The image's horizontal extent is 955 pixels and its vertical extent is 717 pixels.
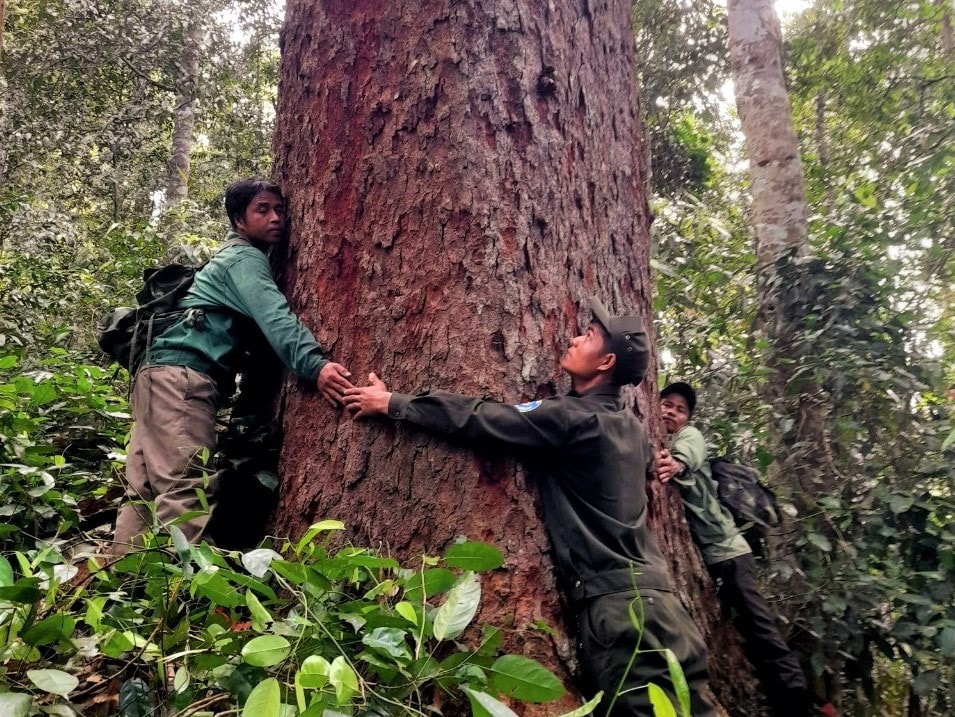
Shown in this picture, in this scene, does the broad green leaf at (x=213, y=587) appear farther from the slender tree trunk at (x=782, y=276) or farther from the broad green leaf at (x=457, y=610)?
the slender tree trunk at (x=782, y=276)

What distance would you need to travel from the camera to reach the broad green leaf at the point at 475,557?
6.07 ft

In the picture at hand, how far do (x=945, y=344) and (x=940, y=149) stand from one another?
165 cm

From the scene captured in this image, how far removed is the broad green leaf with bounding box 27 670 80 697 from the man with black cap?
240cm

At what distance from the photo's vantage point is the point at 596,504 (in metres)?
2.48

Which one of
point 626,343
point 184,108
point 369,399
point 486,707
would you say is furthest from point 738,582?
point 184,108

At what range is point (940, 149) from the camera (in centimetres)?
556

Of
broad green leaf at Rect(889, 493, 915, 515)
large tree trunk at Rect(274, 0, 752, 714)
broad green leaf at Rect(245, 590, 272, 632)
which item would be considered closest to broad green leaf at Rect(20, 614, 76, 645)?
broad green leaf at Rect(245, 590, 272, 632)

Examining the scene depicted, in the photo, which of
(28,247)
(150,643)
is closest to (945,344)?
(150,643)

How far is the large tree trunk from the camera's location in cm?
241

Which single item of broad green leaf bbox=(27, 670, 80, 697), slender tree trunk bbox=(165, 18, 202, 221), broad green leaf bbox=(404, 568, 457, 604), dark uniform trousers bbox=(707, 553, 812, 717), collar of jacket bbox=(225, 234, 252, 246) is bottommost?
dark uniform trousers bbox=(707, 553, 812, 717)

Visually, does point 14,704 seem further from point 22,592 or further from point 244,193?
point 244,193

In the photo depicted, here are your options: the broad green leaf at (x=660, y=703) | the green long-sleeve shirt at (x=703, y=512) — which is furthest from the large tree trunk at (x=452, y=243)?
the broad green leaf at (x=660, y=703)

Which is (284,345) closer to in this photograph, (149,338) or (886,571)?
(149,338)

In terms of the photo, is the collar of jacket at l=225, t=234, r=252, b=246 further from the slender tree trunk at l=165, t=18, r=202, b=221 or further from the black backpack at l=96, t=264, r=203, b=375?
the slender tree trunk at l=165, t=18, r=202, b=221
